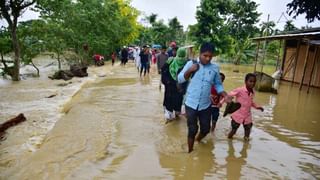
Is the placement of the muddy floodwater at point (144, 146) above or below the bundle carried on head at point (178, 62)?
below

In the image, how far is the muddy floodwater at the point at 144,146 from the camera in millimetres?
4828

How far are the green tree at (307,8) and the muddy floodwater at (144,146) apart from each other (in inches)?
128

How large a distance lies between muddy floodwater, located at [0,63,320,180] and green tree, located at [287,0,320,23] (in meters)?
3.26

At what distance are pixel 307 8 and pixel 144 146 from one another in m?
8.11

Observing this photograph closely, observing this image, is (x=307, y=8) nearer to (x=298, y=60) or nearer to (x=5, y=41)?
(x=298, y=60)

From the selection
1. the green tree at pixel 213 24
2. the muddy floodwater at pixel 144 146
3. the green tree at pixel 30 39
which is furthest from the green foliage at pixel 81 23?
the muddy floodwater at pixel 144 146

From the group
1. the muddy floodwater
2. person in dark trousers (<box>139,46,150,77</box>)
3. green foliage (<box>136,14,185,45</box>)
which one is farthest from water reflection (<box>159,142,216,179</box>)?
green foliage (<box>136,14,185,45</box>)

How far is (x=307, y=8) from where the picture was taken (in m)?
11.2

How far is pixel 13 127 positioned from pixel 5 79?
12.8m

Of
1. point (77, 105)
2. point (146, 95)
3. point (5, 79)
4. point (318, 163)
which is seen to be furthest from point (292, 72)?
point (5, 79)

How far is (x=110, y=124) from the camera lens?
754 cm

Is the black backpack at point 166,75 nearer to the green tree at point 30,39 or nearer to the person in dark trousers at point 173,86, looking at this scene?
the person in dark trousers at point 173,86

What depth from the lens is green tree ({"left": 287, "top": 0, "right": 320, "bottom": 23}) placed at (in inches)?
423

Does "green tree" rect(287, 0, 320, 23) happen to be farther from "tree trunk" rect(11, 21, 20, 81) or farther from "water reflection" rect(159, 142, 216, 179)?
"tree trunk" rect(11, 21, 20, 81)
